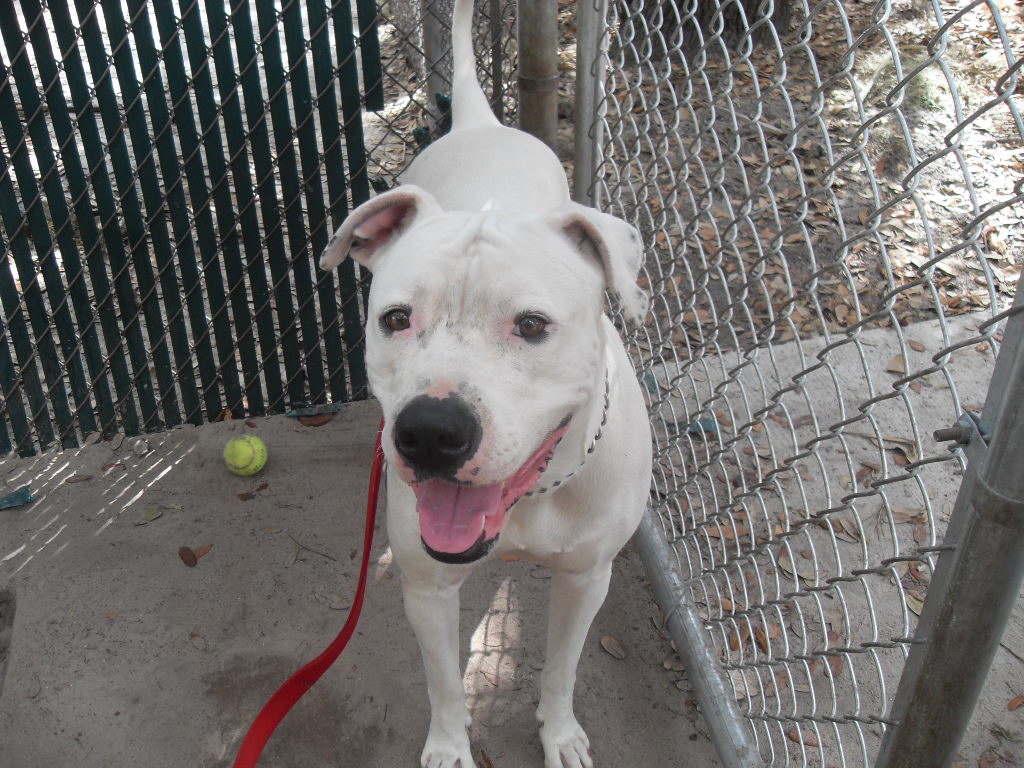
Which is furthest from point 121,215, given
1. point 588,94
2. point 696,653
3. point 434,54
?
point 696,653

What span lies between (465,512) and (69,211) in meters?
2.53

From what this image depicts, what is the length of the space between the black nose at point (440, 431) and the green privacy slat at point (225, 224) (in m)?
2.32

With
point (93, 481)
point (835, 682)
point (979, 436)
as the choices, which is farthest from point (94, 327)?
point (979, 436)

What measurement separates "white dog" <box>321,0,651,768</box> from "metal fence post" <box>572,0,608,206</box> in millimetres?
1257

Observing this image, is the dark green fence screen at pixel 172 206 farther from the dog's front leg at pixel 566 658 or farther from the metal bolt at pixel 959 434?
the metal bolt at pixel 959 434

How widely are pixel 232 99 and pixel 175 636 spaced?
2.10 metres

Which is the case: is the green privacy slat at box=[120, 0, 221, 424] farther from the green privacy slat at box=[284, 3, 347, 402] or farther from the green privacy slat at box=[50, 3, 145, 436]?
the green privacy slat at box=[284, 3, 347, 402]

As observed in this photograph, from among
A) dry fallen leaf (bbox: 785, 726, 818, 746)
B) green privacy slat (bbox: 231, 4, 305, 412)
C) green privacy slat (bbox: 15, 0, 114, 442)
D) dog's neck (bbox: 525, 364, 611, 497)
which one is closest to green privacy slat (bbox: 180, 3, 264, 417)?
green privacy slat (bbox: 231, 4, 305, 412)

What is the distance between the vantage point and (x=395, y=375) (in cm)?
198

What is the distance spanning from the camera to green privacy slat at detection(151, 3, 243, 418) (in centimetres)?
340

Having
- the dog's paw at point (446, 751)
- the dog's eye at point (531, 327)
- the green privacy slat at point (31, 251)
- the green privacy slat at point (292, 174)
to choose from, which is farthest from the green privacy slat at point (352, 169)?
the dog's eye at point (531, 327)

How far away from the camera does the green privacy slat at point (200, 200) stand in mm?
3402

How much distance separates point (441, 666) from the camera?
8.57 feet

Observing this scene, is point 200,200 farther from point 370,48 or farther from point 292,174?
point 370,48
